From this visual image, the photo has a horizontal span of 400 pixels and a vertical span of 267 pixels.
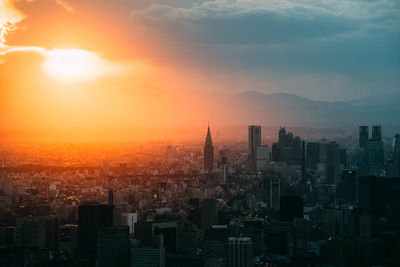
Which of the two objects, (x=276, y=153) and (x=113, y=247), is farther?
(x=276, y=153)

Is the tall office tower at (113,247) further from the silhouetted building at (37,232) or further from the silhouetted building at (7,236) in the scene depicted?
the silhouetted building at (7,236)

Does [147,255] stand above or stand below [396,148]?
below

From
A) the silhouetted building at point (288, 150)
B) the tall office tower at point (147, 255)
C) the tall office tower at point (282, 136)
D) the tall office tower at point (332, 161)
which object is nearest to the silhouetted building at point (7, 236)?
the tall office tower at point (147, 255)

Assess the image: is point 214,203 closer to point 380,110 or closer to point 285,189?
point 285,189

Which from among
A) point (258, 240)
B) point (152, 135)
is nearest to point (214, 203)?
point (152, 135)

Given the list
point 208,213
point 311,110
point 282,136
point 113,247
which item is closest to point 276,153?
point 282,136

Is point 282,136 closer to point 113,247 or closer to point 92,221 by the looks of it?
point 92,221

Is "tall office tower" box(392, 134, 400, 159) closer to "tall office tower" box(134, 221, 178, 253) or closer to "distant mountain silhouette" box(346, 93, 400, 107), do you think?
"distant mountain silhouette" box(346, 93, 400, 107)
